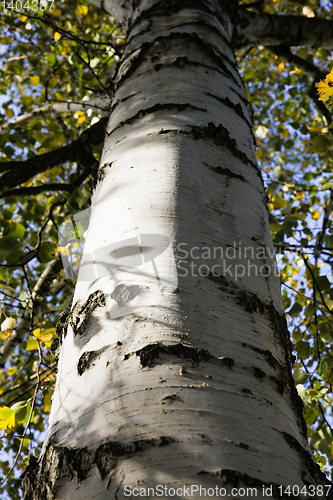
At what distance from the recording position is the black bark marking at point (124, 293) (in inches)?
24.6

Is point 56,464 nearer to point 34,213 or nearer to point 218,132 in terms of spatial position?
point 218,132

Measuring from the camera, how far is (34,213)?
302 centimetres

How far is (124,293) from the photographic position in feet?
2.08

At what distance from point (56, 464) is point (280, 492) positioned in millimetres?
301

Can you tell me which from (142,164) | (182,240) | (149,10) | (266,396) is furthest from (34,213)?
(266,396)

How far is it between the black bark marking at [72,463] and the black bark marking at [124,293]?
0.23 m

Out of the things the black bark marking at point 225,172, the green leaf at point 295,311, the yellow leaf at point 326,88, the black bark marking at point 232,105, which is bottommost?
the yellow leaf at point 326,88

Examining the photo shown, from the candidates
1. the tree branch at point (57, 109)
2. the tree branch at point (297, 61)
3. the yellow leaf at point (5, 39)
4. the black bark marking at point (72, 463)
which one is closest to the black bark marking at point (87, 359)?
the black bark marking at point (72, 463)

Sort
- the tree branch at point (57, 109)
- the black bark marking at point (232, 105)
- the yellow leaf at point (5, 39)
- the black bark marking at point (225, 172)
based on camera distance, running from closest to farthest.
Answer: the black bark marking at point (225, 172), the black bark marking at point (232, 105), the tree branch at point (57, 109), the yellow leaf at point (5, 39)

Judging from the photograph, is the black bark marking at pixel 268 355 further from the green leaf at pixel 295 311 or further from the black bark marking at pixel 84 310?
the green leaf at pixel 295 311

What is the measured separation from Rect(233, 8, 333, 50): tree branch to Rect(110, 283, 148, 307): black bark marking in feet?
5.74

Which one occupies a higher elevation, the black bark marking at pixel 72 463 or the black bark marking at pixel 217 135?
the black bark marking at pixel 217 135

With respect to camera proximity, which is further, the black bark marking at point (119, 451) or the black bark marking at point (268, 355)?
the black bark marking at point (268, 355)

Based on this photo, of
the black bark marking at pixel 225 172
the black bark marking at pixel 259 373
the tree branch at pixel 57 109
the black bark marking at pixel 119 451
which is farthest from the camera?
the tree branch at pixel 57 109
